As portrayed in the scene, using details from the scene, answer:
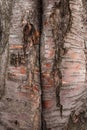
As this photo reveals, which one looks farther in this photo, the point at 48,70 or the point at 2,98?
Answer: the point at 2,98

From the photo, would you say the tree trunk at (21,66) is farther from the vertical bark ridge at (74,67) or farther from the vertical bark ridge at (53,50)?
the vertical bark ridge at (74,67)

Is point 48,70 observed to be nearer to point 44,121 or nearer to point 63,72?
point 63,72

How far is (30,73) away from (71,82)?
0.36 m

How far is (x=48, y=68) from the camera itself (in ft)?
8.61

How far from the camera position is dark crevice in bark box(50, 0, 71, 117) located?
2547 millimetres

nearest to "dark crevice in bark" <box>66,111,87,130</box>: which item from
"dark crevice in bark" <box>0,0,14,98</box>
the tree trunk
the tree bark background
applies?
the tree bark background

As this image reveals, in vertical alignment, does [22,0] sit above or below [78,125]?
above

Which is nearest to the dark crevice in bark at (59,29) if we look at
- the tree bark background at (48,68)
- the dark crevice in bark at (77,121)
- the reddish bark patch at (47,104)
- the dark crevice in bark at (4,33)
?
the tree bark background at (48,68)

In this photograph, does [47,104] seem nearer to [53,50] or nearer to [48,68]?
[48,68]

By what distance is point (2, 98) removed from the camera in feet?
9.24

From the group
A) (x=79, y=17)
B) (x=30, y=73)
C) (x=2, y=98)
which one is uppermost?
(x=79, y=17)

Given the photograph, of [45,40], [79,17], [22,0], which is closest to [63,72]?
[45,40]

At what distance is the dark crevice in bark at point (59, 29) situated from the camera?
100 inches

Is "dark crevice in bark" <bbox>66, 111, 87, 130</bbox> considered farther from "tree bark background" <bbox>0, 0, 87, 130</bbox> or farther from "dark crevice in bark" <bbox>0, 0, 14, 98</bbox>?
"dark crevice in bark" <bbox>0, 0, 14, 98</bbox>
